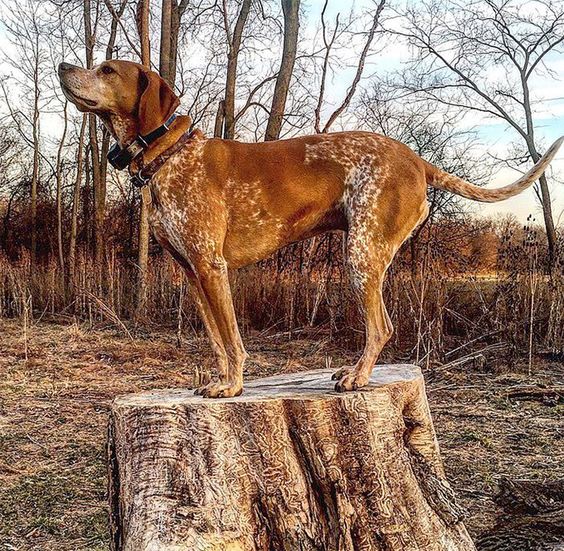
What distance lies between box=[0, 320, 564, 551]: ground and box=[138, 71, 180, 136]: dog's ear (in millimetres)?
2572

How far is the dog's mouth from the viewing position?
312 centimetres

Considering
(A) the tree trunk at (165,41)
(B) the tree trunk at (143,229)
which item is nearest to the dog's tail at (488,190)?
(B) the tree trunk at (143,229)

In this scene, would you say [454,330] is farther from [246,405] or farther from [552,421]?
[246,405]

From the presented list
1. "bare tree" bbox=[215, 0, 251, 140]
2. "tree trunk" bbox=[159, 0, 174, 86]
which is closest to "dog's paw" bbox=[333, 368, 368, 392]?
"tree trunk" bbox=[159, 0, 174, 86]

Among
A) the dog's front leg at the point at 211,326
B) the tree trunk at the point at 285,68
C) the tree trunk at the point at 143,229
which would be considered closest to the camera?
the dog's front leg at the point at 211,326

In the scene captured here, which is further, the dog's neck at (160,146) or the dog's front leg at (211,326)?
the dog's front leg at (211,326)

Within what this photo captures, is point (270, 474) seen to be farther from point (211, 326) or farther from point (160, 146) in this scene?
point (160, 146)

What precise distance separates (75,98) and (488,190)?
2.09 m

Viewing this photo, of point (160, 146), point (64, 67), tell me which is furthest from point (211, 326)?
point (64, 67)

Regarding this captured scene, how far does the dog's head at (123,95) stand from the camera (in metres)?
3.15

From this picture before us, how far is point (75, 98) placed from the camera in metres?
3.14

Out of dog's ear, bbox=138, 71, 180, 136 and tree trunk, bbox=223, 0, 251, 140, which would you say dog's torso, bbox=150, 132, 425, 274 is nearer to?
dog's ear, bbox=138, 71, 180, 136

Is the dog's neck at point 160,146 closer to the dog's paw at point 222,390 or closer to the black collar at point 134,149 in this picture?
the black collar at point 134,149

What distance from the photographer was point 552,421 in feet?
22.2
